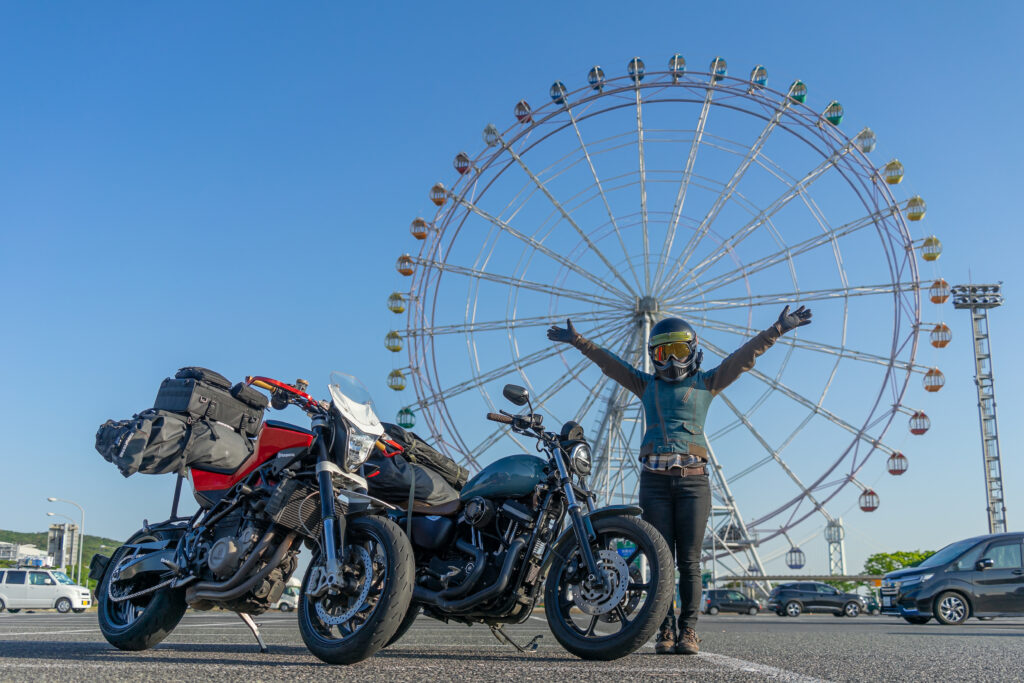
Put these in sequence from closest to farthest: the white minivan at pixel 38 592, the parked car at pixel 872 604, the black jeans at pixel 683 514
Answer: the black jeans at pixel 683 514
the white minivan at pixel 38 592
the parked car at pixel 872 604

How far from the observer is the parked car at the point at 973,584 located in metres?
11.6

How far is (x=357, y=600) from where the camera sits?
11.7ft

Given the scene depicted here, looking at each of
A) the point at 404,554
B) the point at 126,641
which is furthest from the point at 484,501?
the point at 126,641

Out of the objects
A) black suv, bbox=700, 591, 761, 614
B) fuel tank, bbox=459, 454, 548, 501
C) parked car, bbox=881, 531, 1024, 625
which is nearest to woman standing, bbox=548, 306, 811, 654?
fuel tank, bbox=459, 454, 548, 501

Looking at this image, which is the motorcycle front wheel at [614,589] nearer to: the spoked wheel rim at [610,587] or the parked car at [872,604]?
the spoked wheel rim at [610,587]

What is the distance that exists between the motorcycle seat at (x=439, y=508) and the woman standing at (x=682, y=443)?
1084 millimetres

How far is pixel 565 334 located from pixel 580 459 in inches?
62.7

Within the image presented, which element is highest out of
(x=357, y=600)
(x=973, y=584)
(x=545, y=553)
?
(x=545, y=553)

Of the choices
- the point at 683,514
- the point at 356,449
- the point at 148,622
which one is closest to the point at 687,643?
the point at 683,514

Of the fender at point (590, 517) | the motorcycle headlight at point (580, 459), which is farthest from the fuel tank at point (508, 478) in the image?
the fender at point (590, 517)

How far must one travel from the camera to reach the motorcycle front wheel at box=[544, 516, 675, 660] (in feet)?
11.5

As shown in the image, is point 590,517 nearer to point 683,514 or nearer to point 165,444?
point 683,514

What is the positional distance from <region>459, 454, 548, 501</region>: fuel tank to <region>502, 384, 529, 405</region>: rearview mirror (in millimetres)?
260

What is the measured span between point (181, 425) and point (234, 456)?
0.32 metres
